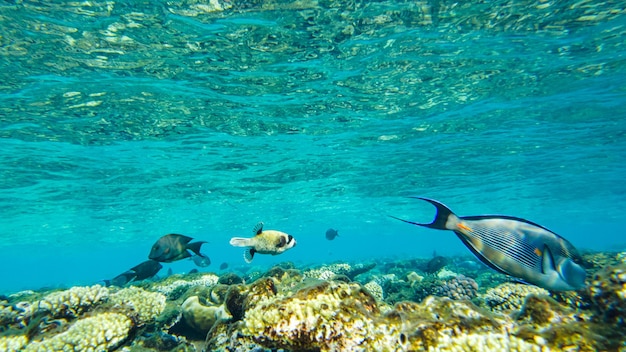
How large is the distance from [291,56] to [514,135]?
14.8 m

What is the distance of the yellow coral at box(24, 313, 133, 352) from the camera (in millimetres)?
4051

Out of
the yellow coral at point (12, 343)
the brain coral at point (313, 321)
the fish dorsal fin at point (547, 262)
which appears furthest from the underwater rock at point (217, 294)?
the fish dorsal fin at point (547, 262)

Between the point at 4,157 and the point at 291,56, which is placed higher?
the point at 291,56

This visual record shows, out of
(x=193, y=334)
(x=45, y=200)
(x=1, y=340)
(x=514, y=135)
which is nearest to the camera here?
(x=1, y=340)

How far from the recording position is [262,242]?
488cm

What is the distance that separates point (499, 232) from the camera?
2945mm

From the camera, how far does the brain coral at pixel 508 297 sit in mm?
5746

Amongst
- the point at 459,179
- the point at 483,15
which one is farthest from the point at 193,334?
the point at 459,179

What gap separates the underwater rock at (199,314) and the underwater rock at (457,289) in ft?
17.4

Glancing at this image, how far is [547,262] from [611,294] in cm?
59

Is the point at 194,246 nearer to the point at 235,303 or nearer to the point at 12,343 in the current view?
the point at 235,303

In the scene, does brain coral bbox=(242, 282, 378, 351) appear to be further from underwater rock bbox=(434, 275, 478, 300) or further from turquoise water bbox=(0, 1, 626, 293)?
turquoise water bbox=(0, 1, 626, 293)

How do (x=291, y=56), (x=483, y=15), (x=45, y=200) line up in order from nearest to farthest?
(x=483, y=15) → (x=291, y=56) → (x=45, y=200)

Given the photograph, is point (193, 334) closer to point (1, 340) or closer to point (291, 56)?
point (1, 340)
